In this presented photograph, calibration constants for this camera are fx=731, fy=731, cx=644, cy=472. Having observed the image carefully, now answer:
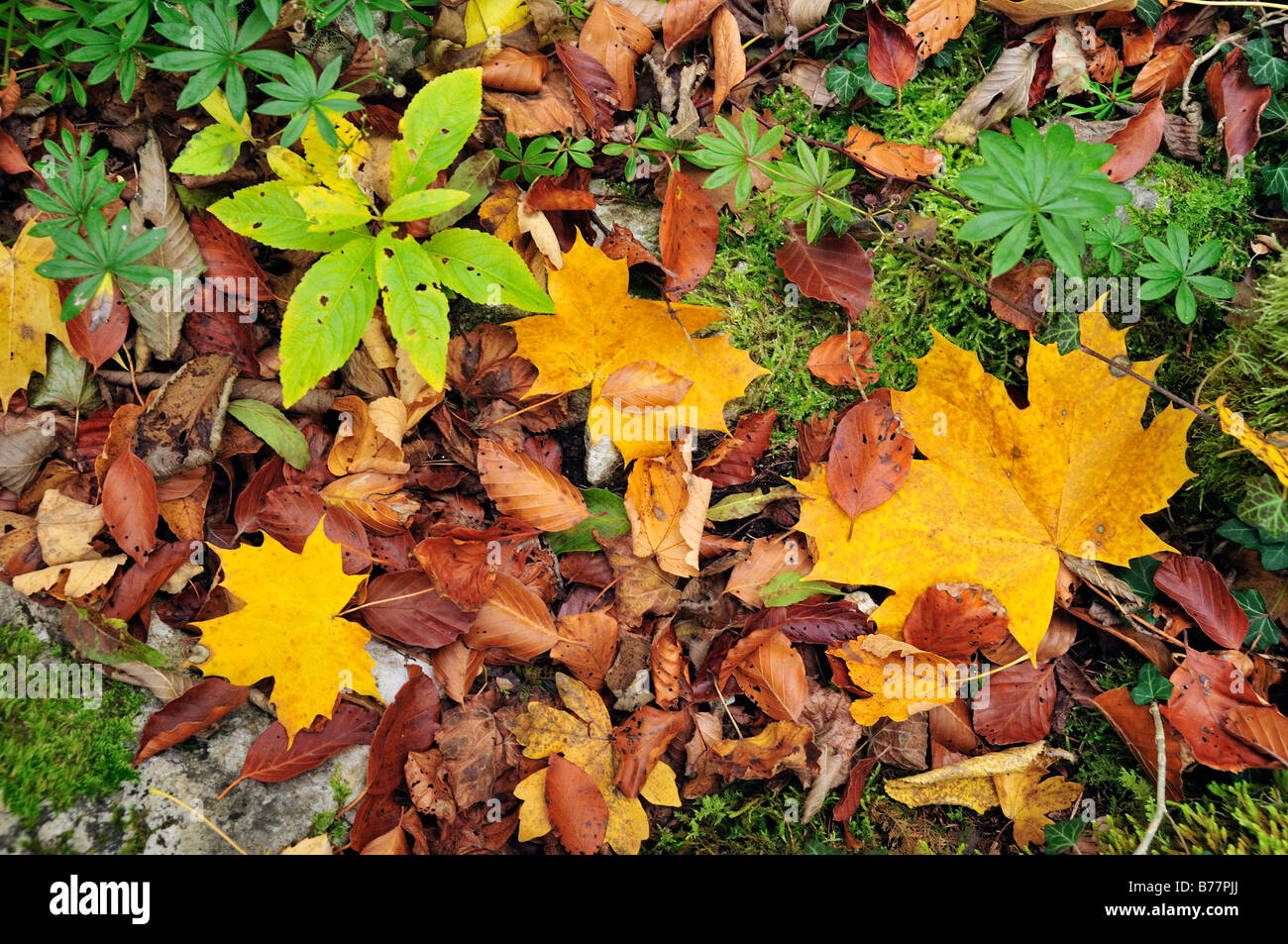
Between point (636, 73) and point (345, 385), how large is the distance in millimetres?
1485

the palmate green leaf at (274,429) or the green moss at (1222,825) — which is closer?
the green moss at (1222,825)

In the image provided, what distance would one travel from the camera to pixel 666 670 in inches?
94.8

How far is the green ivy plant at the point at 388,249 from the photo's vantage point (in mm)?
2111

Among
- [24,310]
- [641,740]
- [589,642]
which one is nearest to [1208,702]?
[641,740]

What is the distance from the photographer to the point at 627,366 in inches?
94.8

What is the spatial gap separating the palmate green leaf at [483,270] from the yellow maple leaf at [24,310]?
1.25m

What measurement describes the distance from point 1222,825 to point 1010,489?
1.11 m

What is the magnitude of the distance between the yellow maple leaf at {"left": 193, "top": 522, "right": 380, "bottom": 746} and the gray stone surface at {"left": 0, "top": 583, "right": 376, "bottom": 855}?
0.16m

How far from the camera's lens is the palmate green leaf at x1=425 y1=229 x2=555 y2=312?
2.20 metres

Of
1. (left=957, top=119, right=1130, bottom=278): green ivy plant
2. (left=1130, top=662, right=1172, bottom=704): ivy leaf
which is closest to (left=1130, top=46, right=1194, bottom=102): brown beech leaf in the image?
(left=957, top=119, right=1130, bottom=278): green ivy plant

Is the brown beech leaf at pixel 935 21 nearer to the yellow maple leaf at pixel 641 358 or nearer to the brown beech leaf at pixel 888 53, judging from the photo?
the brown beech leaf at pixel 888 53

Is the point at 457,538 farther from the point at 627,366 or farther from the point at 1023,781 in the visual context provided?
the point at 1023,781

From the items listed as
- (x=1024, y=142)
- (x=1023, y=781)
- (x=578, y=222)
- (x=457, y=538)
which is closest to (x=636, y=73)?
(x=578, y=222)

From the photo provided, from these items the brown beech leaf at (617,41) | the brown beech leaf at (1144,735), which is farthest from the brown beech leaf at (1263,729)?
the brown beech leaf at (617,41)
